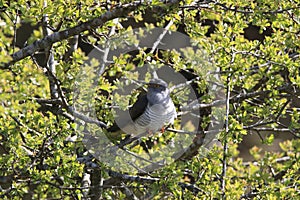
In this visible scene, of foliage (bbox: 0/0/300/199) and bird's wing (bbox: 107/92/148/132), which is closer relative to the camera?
foliage (bbox: 0/0/300/199)

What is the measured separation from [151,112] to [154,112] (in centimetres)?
2

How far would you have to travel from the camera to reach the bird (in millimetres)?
3312

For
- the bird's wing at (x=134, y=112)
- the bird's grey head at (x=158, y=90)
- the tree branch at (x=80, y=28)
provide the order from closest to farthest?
the tree branch at (x=80, y=28)
the bird's wing at (x=134, y=112)
the bird's grey head at (x=158, y=90)

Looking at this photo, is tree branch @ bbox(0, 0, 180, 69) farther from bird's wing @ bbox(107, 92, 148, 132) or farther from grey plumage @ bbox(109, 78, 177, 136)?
grey plumage @ bbox(109, 78, 177, 136)

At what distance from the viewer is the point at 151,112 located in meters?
3.54

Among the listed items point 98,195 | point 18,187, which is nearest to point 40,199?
point 98,195

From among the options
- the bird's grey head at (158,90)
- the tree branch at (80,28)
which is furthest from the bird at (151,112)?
the tree branch at (80,28)

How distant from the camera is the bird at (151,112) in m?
3.31

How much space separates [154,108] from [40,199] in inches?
41.4

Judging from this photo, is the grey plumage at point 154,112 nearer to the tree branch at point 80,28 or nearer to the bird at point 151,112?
the bird at point 151,112

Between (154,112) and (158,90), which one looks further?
(154,112)

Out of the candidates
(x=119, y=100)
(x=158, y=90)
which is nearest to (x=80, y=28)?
(x=119, y=100)

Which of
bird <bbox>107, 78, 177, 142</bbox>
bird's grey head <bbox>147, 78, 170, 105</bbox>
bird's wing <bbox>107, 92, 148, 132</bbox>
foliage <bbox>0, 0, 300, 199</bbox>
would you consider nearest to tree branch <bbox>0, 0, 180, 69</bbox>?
foliage <bbox>0, 0, 300, 199</bbox>

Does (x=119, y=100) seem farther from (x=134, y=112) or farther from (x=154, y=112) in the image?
(x=154, y=112)
